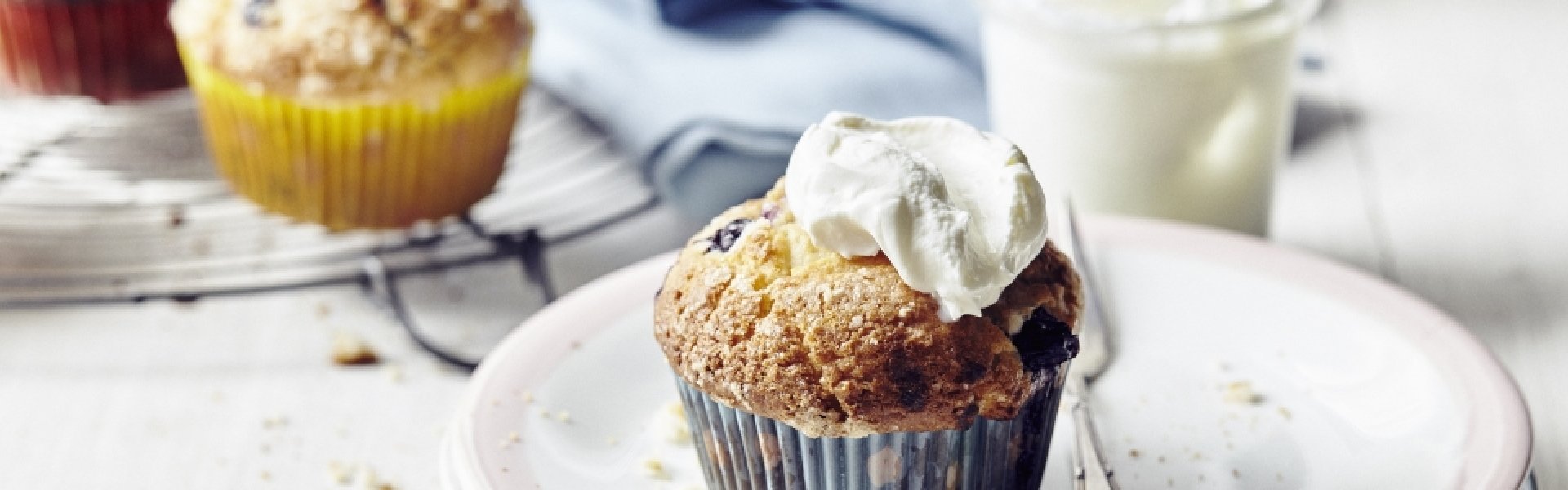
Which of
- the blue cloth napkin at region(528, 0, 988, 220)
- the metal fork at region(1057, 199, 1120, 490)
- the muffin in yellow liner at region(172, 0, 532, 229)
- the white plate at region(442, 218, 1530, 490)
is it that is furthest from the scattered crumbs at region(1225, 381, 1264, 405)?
the muffin in yellow liner at region(172, 0, 532, 229)

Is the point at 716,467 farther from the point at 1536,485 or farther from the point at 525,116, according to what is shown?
the point at 525,116

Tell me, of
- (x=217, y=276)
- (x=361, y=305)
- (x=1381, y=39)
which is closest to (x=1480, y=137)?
(x=1381, y=39)

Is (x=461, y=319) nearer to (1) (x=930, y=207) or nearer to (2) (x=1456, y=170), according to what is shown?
(1) (x=930, y=207)

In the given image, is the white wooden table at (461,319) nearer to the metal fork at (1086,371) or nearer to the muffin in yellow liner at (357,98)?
the muffin in yellow liner at (357,98)

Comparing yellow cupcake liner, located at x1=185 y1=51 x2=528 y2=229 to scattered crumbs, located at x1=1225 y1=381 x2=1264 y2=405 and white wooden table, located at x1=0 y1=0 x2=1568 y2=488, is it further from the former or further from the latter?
scattered crumbs, located at x1=1225 y1=381 x2=1264 y2=405

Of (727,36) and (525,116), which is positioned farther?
(525,116)
